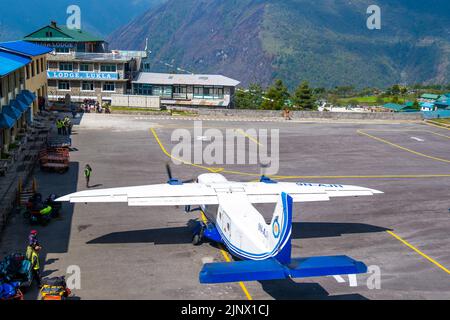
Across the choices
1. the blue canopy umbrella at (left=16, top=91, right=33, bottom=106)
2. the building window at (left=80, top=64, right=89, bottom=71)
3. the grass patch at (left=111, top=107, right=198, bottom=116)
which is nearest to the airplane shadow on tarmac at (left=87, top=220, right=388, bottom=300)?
the blue canopy umbrella at (left=16, top=91, right=33, bottom=106)

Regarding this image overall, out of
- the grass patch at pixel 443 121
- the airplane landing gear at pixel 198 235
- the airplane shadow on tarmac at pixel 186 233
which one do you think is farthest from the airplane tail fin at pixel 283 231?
A: the grass patch at pixel 443 121

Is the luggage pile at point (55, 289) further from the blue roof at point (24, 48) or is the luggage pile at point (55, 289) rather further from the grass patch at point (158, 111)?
the grass patch at point (158, 111)

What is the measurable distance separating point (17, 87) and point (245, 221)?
4568 cm

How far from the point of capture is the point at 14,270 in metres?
26.6

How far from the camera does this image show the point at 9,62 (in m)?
54.3

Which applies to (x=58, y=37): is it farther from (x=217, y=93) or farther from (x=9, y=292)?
(x=9, y=292)

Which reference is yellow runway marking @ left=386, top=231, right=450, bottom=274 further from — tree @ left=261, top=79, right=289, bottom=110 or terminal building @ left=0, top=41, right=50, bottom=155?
tree @ left=261, top=79, right=289, bottom=110

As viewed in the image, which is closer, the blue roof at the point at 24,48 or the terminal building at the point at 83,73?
the blue roof at the point at 24,48

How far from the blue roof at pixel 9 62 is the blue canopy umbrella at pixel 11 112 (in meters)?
4.43

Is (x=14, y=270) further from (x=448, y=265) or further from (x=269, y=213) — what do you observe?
(x=448, y=265)

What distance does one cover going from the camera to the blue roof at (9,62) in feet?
160

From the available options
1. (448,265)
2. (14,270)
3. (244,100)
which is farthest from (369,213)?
(244,100)

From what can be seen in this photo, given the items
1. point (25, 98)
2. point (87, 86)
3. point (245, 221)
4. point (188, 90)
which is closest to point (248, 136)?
point (25, 98)

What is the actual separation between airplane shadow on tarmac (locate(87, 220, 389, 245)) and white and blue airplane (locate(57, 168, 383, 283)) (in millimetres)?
1732
